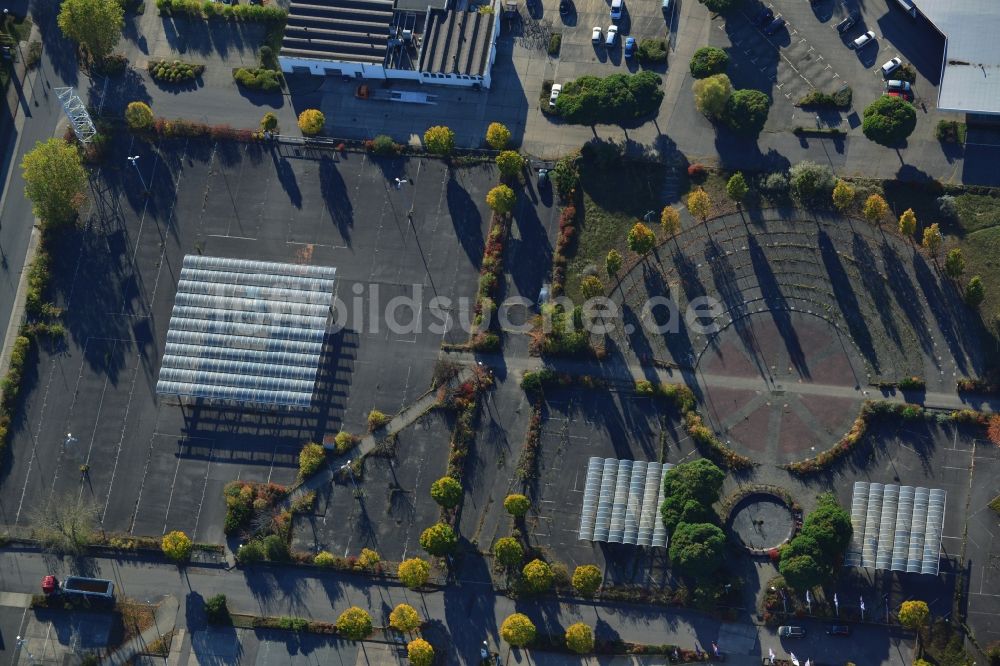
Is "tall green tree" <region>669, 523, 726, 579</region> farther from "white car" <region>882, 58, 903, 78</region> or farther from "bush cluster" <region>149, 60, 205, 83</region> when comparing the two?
"bush cluster" <region>149, 60, 205, 83</region>

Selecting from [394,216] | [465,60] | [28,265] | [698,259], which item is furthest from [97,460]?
[698,259]

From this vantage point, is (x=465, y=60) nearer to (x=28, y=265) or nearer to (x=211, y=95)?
(x=211, y=95)

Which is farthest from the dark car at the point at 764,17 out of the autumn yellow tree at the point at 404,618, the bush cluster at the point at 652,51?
the autumn yellow tree at the point at 404,618

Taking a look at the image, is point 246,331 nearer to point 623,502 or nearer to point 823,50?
point 623,502

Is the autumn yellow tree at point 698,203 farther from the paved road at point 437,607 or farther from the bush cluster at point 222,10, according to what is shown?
the bush cluster at point 222,10

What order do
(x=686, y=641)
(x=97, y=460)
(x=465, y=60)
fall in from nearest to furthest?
(x=686, y=641) → (x=97, y=460) → (x=465, y=60)

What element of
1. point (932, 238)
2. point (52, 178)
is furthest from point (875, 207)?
point (52, 178)

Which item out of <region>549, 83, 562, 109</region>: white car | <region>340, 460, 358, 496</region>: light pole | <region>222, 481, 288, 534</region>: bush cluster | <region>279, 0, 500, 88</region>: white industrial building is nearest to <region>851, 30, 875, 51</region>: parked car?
<region>549, 83, 562, 109</region>: white car
